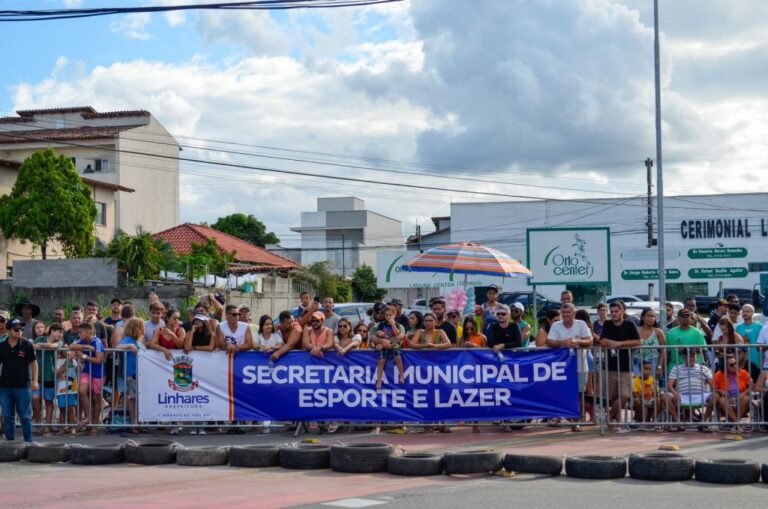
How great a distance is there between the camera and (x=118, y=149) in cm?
5909

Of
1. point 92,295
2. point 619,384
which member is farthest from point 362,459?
point 92,295

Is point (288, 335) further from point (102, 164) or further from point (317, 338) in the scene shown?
point (102, 164)

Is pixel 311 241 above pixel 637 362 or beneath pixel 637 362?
above

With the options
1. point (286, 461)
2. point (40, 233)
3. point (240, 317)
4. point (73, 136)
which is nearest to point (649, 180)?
point (40, 233)

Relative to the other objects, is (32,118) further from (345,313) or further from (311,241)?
(345,313)

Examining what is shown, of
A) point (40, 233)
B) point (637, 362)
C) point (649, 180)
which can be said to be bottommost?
point (637, 362)

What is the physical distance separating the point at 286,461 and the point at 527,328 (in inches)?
214

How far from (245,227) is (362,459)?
8354 centimetres

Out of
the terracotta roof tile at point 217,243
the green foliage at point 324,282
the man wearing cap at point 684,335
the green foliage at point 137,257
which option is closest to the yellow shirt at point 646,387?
the man wearing cap at point 684,335

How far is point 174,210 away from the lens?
65.8m

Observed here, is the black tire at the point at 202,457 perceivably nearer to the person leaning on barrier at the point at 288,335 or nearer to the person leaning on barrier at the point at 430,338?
the person leaning on barrier at the point at 288,335

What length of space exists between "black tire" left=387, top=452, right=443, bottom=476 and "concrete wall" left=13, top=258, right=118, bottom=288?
27107 millimetres

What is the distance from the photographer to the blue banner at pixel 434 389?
535 inches

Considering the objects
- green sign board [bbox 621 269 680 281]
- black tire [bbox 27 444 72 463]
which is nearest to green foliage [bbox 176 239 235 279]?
green sign board [bbox 621 269 680 281]
